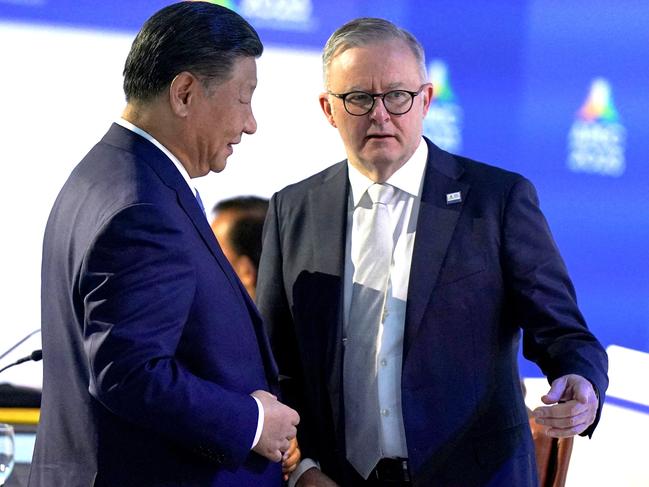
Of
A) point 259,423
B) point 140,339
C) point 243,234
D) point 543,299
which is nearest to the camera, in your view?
point 140,339

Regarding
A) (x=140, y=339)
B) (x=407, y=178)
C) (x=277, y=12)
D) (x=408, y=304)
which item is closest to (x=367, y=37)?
(x=407, y=178)

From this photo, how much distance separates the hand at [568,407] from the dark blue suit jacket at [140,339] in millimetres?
513

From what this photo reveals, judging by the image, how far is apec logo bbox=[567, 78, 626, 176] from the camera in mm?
4340

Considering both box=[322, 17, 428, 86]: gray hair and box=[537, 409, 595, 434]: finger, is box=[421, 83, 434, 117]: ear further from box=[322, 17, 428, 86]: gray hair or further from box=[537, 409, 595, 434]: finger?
box=[537, 409, 595, 434]: finger

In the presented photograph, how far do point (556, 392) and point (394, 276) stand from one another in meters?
0.44

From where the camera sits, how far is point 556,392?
195 centimetres

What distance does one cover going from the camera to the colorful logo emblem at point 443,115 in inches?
168

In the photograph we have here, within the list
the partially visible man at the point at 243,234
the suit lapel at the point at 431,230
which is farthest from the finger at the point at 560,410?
the partially visible man at the point at 243,234

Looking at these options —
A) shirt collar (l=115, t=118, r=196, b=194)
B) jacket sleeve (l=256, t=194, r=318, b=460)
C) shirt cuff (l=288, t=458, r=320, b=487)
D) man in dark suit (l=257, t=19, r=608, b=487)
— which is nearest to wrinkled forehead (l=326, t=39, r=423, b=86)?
man in dark suit (l=257, t=19, r=608, b=487)

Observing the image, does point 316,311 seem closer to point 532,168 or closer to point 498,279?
point 498,279

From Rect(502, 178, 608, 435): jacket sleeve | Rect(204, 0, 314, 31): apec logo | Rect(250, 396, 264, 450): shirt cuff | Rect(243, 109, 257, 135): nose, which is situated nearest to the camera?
Rect(250, 396, 264, 450): shirt cuff

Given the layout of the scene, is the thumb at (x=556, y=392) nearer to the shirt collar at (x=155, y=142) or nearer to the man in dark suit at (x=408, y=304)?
the man in dark suit at (x=408, y=304)

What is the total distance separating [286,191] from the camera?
96.8 inches

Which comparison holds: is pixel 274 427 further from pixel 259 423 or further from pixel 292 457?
pixel 292 457
